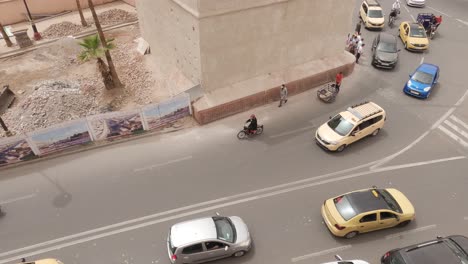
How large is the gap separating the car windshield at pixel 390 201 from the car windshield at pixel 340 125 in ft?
12.5

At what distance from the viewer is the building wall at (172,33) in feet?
59.3

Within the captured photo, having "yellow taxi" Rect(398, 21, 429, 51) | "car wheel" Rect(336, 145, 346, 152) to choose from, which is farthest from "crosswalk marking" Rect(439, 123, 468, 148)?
"yellow taxi" Rect(398, 21, 429, 51)

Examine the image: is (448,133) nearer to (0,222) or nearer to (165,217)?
(165,217)

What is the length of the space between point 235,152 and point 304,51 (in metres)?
8.84

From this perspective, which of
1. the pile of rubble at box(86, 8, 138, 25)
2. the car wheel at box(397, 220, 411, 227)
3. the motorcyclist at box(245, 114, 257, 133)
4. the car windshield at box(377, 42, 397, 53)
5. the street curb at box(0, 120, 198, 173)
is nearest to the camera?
the car wheel at box(397, 220, 411, 227)

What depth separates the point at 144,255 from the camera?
12594 millimetres


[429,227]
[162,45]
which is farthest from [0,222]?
[429,227]

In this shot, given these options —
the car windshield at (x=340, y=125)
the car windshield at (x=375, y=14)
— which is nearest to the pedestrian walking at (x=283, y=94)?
the car windshield at (x=340, y=125)

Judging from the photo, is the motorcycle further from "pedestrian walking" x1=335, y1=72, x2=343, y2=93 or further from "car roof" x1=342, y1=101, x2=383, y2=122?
"pedestrian walking" x1=335, y1=72, x2=343, y2=93

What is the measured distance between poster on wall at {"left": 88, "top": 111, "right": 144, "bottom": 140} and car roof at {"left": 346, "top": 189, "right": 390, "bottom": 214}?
35.4ft

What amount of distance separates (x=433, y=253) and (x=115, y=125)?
1452cm

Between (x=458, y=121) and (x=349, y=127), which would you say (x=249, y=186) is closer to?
(x=349, y=127)

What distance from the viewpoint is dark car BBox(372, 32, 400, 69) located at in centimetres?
2296

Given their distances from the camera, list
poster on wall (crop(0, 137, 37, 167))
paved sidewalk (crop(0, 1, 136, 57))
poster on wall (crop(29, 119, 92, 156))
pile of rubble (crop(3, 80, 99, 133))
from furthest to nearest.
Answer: paved sidewalk (crop(0, 1, 136, 57)), pile of rubble (crop(3, 80, 99, 133)), poster on wall (crop(29, 119, 92, 156)), poster on wall (crop(0, 137, 37, 167))
